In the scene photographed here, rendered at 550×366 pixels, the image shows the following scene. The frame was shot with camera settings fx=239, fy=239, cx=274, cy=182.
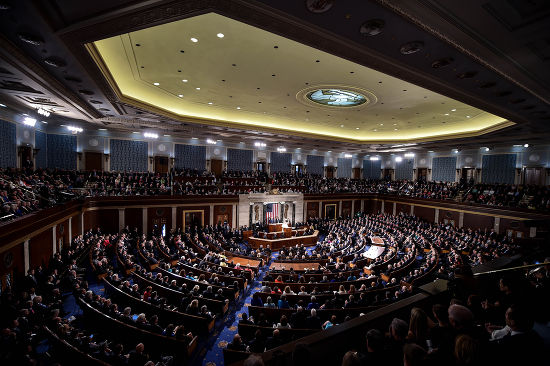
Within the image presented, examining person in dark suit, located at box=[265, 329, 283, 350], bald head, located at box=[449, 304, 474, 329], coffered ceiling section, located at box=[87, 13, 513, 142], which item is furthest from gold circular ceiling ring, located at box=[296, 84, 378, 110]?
bald head, located at box=[449, 304, 474, 329]

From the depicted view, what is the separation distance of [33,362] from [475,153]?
3091 centimetres

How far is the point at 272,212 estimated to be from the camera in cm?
2305

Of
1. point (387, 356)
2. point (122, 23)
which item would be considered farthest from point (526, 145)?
point (122, 23)

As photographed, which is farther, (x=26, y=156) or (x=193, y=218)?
(x=193, y=218)

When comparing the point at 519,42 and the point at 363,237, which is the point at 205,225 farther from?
the point at 519,42

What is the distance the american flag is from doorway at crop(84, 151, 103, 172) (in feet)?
48.3

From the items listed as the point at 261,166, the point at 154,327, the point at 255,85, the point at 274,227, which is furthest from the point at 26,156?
the point at 261,166

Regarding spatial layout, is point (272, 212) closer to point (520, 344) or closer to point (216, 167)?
point (216, 167)

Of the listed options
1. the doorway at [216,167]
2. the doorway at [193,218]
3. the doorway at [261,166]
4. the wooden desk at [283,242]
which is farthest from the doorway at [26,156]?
the doorway at [261,166]

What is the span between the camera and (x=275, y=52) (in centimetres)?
806

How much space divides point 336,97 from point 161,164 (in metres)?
17.1

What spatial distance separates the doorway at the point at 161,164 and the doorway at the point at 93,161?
423 centimetres

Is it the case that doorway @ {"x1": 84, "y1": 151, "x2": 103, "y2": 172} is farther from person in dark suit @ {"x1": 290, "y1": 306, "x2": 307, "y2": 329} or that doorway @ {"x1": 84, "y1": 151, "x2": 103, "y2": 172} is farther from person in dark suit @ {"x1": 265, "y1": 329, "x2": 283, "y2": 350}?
person in dark suit @ {"x1": 265, "y1": 329, "x2": 283, "y2": 350}

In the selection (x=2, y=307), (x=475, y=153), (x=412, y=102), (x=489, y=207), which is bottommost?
(x=2, y=307)
